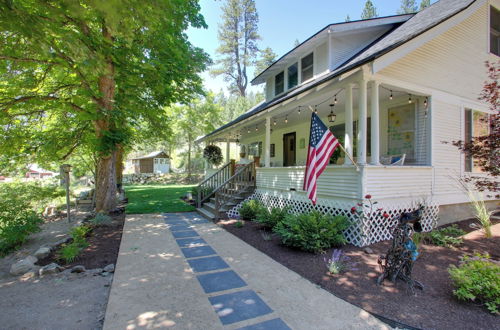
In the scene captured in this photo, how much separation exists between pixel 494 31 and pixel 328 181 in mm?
8299

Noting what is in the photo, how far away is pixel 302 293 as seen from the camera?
3396mm

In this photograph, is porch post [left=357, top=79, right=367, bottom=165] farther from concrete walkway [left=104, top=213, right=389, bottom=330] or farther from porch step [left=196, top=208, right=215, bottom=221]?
porch step [left=196, top=208, right=215, bottom=221]

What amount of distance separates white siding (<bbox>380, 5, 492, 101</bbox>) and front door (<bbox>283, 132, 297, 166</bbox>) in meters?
5.79

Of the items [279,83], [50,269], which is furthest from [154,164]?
[50,269]

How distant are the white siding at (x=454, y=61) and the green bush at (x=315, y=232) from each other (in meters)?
3.67

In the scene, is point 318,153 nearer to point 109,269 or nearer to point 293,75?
point 109,269

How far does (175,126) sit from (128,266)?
24.7 m

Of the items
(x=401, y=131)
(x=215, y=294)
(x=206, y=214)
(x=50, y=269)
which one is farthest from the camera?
(x=206, y=214)

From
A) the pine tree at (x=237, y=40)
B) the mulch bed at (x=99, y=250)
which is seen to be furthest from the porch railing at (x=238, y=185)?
the pine tree at (x=237, y=40)

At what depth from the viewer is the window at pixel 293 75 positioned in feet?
33.9

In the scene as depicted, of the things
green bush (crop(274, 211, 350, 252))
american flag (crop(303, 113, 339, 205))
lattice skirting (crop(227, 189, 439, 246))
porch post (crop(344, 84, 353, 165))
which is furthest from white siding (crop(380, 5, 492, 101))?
green bush (crop(274, 211, 350, 252))

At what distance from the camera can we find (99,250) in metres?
5.41

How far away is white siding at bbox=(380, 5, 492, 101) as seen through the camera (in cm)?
610

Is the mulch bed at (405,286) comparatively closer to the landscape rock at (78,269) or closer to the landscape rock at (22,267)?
the landscape rock at (78,269)
